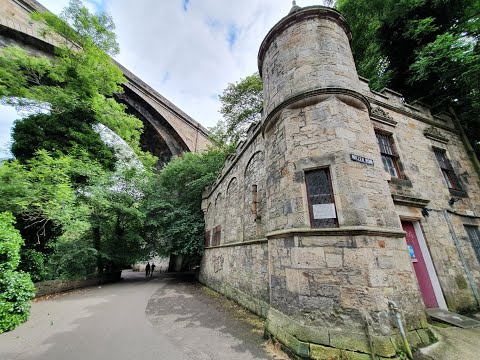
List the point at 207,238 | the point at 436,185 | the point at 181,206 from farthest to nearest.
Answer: the point at 181,206
the point at 207,238
the point at 436,185

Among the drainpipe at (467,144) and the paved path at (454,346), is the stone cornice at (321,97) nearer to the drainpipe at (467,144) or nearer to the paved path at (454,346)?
the paved path at (454,346)

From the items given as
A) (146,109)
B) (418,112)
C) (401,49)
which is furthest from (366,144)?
(146,109)

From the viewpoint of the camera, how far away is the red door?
5.10m

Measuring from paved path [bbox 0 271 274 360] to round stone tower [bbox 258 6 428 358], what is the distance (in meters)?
1.18

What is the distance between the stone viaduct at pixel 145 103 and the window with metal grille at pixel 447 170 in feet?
66.0

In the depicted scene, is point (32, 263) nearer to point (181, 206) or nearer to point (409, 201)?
point (181, 206)

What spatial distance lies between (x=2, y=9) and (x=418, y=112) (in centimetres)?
2175

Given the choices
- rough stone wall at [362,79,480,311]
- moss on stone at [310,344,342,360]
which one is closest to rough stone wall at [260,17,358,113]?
rough stone wall at [362,79,480,311]

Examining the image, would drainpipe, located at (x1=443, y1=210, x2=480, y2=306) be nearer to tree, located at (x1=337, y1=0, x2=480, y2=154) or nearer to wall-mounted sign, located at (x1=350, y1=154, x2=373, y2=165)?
wall-mounted sign, located at (x1=350, y1=154, x2=373, y2=165)

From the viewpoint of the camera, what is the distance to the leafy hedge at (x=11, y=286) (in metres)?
4.61

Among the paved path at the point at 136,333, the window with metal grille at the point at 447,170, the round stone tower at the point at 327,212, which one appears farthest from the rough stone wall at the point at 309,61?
the paved path at the point at 136,333

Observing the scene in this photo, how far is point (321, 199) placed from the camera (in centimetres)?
399

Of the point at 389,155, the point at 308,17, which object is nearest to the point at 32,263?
the point at 308,17

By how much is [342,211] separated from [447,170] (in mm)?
6862
